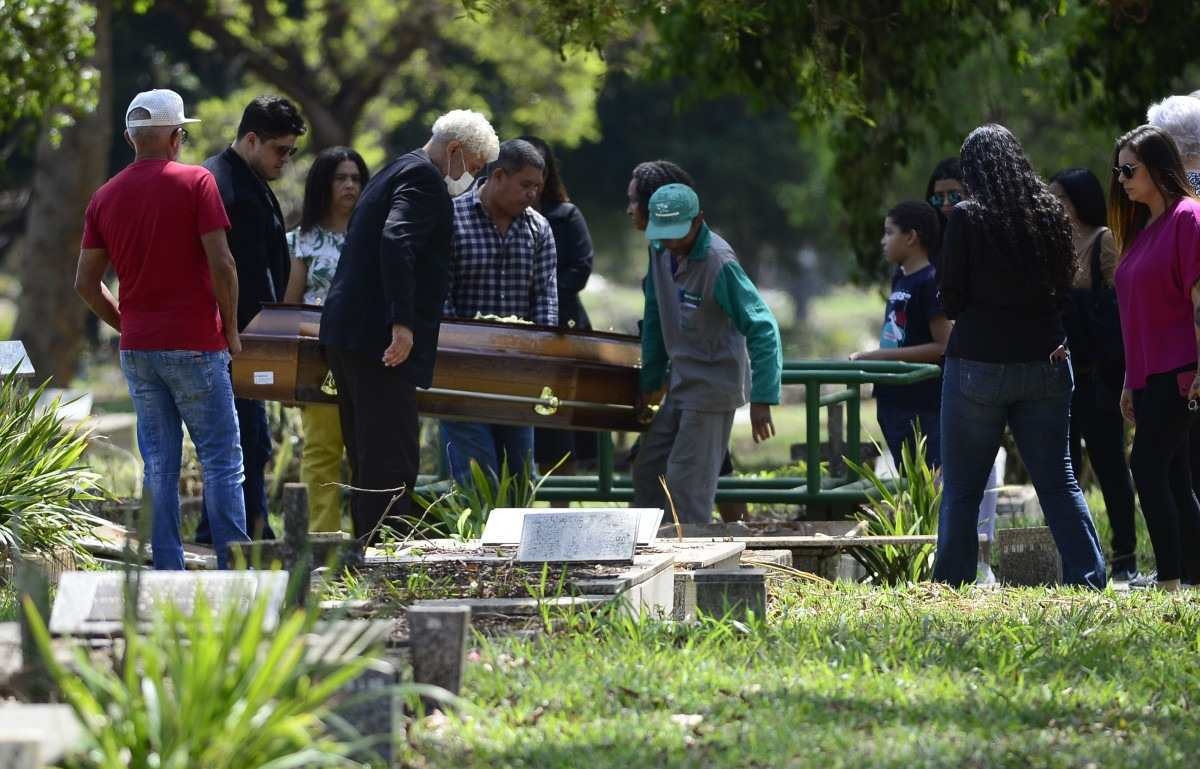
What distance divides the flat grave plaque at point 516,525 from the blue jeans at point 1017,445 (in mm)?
1119

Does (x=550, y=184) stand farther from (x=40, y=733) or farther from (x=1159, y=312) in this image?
(x=40, y=733)

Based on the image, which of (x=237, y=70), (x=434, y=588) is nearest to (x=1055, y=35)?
(x=434, y=588)

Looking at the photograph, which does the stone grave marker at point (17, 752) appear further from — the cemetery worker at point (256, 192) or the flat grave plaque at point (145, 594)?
the cemetery worker at point (256, 192)

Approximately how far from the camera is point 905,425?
9078 millimetres

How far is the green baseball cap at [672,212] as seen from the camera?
27.0ft

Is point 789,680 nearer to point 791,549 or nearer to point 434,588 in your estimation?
point 434,588

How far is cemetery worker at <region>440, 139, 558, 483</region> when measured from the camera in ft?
29.4

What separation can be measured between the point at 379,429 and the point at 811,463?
7.83ft

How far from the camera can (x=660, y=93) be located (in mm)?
40531

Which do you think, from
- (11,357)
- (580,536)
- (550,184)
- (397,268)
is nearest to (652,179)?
(550,184)

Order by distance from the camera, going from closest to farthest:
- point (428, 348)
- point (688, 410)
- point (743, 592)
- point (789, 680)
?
point (789, 680) → point (743, 592) → point (428, 348) → point (688, 410)

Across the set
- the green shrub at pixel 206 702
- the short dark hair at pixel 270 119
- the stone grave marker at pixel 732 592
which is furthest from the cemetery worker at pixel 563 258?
the green shrub at pixel 206 702

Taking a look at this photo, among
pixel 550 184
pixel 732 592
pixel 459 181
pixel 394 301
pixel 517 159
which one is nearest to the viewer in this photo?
pixel 732 592

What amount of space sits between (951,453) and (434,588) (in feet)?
6.77
